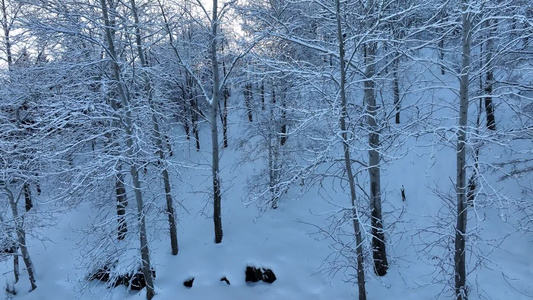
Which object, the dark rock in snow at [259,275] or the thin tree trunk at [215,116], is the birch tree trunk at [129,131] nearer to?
the thin tree trunk at [215,116]

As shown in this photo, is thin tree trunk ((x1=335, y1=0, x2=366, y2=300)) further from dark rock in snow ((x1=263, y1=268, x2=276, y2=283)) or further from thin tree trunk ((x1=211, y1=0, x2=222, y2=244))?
thin tree trunk ((x1=211, y1=0, x2=222, y2=244))

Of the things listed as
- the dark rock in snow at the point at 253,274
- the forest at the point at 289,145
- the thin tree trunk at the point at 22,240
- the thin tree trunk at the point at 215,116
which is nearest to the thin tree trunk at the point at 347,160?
the forest at the point at 289,145

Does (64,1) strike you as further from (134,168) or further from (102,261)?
(102,261)

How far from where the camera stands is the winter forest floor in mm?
7492

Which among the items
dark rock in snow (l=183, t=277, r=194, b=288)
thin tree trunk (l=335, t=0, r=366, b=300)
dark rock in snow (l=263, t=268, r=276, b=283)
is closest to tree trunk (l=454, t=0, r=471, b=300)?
thin tree trunk (l=335, t=0, r=366, b=300)

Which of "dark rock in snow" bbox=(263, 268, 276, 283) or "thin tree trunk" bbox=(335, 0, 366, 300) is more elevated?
"thin tree trunk" bbox=(335, 0, 366, 300)

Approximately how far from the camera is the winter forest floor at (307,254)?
749 cm

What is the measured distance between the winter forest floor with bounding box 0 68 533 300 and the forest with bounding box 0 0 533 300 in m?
0.06

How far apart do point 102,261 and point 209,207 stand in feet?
19.7

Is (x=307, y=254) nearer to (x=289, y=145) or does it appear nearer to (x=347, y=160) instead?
(x=347, y=160)

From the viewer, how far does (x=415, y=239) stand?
951cm

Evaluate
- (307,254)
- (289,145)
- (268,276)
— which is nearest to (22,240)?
(268,276)

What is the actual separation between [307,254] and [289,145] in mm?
4749

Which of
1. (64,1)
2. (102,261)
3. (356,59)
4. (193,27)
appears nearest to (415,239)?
(356,59)
